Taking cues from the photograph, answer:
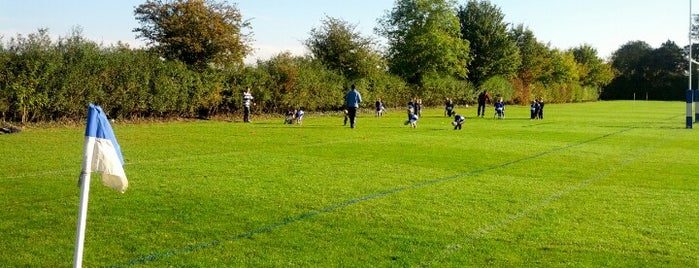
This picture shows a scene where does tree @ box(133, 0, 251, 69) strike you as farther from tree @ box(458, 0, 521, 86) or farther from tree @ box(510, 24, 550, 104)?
tree @ box(510, 24, 550, 104)

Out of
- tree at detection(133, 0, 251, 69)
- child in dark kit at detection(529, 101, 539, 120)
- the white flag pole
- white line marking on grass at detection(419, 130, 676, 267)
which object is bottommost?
white line marking on grass at detection(419, 130, 676, 267)

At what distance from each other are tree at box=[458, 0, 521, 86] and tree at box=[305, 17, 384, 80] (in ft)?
74.8

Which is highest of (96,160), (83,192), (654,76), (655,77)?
(654,76)

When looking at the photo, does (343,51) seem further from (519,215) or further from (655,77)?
(655,77)

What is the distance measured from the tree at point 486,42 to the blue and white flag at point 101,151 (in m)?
61.2

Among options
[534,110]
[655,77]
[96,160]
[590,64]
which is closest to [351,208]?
[96,160]

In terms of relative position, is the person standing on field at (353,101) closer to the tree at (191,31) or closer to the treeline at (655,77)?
the tree at (191,31)

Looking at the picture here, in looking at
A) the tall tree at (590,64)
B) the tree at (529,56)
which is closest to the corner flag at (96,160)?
the tree at (529,56)

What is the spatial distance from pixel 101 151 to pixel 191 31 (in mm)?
27328

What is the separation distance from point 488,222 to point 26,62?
19.7 m

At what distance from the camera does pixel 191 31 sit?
101 feet

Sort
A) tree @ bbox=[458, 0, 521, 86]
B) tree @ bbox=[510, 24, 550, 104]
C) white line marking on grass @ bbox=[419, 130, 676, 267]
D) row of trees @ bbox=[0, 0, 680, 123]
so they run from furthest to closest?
tree @ bbox=[510, 24, 550, 104]
tree @ bbox=[458, 0, 521, 86]
row of trees @ bbox=[0, 0, 680, 123]
white line marking on grass @ bbox=[419, 130, 676, 267]

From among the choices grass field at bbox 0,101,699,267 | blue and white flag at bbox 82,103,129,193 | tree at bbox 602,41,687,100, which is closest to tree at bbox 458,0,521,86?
grass field at bbox 0,101,699,267

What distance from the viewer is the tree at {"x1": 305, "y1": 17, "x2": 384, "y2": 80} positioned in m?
43.8
